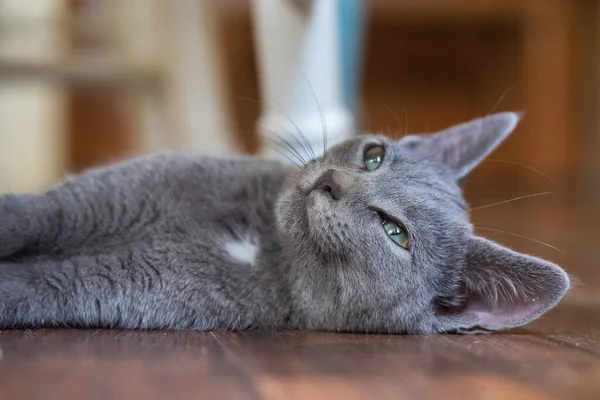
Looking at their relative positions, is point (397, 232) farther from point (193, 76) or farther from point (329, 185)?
point (193, 76)

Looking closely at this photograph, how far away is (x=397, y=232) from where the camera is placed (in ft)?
3.38

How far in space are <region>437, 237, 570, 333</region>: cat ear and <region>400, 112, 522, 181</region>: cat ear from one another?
263 millimetres

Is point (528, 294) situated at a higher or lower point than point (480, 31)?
lower

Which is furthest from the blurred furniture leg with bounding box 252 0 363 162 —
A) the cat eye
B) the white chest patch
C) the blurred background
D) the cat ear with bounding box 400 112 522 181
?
the cat eye

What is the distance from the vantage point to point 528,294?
989 millimetres

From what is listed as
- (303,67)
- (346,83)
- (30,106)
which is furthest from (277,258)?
(30,106)

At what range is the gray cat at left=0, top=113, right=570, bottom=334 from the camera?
0.99m

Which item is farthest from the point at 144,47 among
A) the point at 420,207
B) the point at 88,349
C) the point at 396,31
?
the point at 396,31

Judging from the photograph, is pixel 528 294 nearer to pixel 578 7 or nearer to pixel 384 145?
pixel 384 145

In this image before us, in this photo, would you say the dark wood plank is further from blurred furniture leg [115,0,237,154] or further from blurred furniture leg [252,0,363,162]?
blurred furniture leg [115,0,237,154]

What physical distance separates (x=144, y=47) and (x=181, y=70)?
14cm

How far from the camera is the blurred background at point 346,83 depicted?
2.24 meters

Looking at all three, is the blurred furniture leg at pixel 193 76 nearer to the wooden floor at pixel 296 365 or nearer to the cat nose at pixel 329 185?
the cat nose at pixel 329 185

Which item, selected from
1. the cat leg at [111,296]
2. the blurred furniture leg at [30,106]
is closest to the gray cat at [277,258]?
the cat leg at [111,296]
